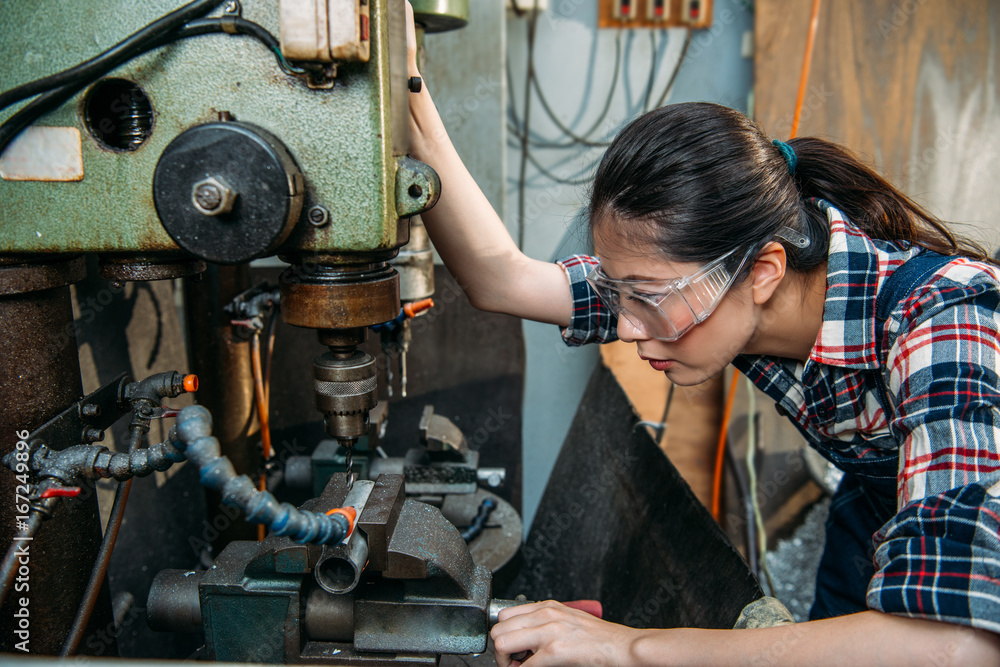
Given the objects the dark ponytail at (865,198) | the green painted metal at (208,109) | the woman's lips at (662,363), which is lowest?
the woman's lips at (662,363)

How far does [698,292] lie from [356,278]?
0.50 m

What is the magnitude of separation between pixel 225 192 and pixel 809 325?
0.89m

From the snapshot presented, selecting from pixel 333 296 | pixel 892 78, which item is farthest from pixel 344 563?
pixel 892 78

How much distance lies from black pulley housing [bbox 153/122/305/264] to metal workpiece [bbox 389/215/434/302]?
67 centimetres

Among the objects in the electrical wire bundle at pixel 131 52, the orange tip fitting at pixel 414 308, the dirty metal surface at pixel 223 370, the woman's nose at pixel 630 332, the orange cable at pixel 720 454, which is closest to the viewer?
the electrical wire bundle at pixel 131 52

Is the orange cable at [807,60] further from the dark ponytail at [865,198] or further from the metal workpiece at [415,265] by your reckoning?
the metal workpiece at [415,265]

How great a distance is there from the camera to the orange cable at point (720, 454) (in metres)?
2.32

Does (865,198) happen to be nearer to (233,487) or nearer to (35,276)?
(233,487)

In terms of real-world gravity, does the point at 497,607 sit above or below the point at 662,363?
below

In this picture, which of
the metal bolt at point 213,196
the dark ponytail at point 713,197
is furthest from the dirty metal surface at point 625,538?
the metal bolt at point 213,196

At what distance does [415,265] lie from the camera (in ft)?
4.42

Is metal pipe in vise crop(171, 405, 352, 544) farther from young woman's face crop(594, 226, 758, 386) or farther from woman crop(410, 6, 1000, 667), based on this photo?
young woman's face crop(594, 226, 758, 386)

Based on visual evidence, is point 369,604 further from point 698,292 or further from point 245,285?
point 245,285

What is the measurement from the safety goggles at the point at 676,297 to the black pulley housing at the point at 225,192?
533 mm
